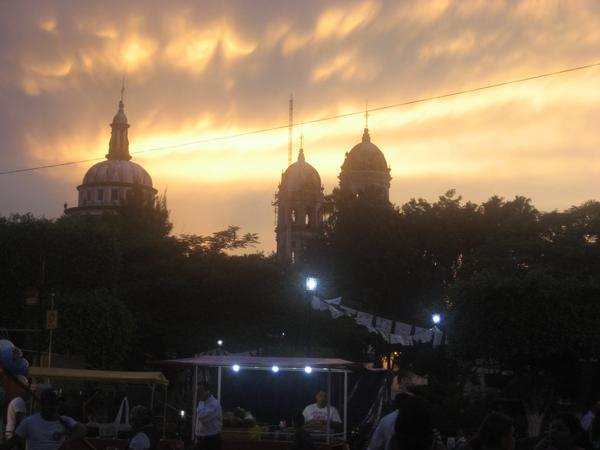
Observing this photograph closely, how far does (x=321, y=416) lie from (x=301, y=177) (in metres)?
91.2

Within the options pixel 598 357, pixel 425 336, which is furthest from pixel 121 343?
pixel 598 357

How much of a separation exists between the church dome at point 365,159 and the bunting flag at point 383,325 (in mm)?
63010

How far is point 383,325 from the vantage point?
3297 centimetres

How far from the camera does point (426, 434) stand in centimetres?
709

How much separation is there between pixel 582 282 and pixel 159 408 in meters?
15.6

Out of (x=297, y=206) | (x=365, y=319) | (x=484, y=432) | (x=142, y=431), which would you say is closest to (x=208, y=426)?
(x=142, y=431)

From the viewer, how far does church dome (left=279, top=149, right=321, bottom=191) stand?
108 meters

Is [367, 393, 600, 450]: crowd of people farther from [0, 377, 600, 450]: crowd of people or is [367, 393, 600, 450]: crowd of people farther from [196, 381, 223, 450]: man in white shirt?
[196, 381, 223, 450]: man in white shirt

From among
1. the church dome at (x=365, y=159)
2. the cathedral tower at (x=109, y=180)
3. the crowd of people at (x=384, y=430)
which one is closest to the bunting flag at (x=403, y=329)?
the crowd of people at (x=384, y=430)

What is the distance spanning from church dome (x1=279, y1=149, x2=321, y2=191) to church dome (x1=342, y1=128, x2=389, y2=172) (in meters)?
10.9

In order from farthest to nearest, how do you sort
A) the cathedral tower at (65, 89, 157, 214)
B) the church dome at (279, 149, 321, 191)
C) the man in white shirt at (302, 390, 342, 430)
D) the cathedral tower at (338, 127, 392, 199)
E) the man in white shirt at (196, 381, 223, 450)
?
1. the cathedral tower at (65, 89, 157, 214)
2. the church dome at (279, 149, 321, 191)
3. the cathedral tower at (338, 127, 392, 199)
4. the man in white shirt at (302, 390, 342, 430)
5. the man in white shirt at (196, 381, 223, 450)

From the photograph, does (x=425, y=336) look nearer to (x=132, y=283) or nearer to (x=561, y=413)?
(x=132, y=283)

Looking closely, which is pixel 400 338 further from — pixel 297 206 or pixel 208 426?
pixel 297 206

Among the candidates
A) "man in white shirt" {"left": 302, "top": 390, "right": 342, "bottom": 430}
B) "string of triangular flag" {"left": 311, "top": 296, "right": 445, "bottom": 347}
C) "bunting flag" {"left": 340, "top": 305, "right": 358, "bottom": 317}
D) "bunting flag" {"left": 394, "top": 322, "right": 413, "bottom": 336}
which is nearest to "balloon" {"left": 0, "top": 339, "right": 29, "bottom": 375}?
"man in white shirt" {"left": 302, "top": 390, "right": 342, "bottom": 430}
